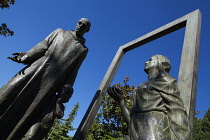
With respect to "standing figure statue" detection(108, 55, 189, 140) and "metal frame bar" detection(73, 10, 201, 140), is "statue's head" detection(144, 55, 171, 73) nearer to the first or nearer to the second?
"metal frame bar" detection(73, 10, 201, 140)

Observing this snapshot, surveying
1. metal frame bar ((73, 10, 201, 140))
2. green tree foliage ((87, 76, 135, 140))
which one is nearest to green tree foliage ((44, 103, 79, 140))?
green tree foliage ((87, 76, 135, 140))

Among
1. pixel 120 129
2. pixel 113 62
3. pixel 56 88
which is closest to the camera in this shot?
pixel 56 88

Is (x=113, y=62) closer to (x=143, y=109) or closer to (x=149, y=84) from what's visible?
(x=149, y=84)

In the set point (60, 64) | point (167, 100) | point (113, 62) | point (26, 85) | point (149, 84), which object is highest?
point (113, 62)

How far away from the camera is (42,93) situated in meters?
3.34

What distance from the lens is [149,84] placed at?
8.64ft

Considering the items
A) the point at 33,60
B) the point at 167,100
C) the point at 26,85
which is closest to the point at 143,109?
the point at 167,100

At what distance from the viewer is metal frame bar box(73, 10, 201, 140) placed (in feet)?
9.00

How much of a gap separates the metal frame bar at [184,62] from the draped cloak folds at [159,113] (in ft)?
1.25

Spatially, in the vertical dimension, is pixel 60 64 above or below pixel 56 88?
above

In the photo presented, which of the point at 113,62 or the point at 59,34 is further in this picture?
the point at 113,62

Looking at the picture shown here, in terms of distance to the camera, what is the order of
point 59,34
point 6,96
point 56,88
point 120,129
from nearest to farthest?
point 6,96 → point 56,88 → point 59,34 → point 120,129

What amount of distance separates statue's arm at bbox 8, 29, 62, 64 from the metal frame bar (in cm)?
142

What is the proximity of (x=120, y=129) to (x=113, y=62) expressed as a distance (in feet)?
34.6
